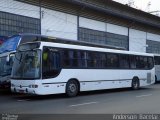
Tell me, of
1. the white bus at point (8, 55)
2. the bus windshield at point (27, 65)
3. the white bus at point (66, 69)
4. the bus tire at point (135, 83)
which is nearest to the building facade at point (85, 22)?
the white bus at point (8, 55)

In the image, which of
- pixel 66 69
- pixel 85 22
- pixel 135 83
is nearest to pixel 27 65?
pixel 66 69

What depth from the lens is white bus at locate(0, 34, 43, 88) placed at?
1896 cm

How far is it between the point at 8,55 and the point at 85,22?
Answer: 1453 cm

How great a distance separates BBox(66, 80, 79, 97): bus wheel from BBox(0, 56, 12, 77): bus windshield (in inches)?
173

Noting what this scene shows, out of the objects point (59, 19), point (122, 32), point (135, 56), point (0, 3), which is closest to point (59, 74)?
point (135, 56)

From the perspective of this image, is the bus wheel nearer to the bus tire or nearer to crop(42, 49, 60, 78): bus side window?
crop(42, 49, 60, 78): bus side window

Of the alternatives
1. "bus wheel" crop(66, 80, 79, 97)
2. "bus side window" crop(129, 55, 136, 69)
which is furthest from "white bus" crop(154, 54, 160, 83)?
"bus wheel" crop(66, 80, 79, 97)

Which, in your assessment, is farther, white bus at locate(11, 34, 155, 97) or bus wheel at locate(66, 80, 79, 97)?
bus wheel at locate(66, 80, 79, 97)

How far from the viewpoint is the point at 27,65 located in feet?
50.4

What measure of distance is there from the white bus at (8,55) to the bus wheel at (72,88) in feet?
13.5

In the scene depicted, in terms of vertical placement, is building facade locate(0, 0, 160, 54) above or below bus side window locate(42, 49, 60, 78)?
above

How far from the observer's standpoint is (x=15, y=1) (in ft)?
80.4

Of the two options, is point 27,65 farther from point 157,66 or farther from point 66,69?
point 157,66

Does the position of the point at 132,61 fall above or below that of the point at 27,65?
above
